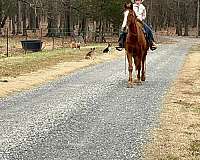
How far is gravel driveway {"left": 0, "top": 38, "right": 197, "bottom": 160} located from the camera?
733cm

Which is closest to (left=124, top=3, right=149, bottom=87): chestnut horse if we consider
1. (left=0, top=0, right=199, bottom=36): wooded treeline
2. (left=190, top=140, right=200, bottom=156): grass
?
(left=190, top=140, right=200, bottom=156): grass

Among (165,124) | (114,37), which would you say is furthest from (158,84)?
(114,37)

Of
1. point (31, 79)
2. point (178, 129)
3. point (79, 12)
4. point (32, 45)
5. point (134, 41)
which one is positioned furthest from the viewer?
point (79, 12)

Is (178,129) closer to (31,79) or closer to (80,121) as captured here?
(80,121)

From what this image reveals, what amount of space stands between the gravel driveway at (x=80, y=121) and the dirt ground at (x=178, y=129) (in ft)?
0.70

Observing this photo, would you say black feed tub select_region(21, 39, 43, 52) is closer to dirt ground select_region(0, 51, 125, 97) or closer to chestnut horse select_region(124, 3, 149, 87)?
dirt ground select_region(0, 51, 125, 97)

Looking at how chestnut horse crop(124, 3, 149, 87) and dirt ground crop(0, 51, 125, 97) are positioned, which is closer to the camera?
chestnut horse crop(124, 3, 149, 87)

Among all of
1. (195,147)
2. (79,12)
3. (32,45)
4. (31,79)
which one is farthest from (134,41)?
(79,12)

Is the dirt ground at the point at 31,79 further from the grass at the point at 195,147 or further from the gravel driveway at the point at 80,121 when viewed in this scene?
the grass at the point at 195,147

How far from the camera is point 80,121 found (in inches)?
378

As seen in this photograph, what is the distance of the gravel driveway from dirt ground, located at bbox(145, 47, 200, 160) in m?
0.21

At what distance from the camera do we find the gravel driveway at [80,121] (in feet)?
24.1

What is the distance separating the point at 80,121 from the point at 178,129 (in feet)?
6.36

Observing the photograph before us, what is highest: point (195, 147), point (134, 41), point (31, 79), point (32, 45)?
point (134, 41)
